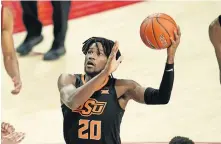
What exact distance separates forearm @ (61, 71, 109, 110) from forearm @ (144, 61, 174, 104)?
0.37 m

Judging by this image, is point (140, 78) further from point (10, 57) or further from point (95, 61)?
point (95, 61)

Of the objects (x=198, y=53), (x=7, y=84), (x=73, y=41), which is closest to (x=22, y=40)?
(x=73, y=41)

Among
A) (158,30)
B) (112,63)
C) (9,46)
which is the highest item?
(158,30)

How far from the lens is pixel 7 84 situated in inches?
301

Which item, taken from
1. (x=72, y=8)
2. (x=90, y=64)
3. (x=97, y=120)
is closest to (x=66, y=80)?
(x=90, y=64)

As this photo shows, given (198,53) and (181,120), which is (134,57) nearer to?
(198,53)

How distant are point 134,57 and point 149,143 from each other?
2.32 m

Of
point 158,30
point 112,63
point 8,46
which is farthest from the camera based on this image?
point 8,46

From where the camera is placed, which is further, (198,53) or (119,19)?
(119,19)

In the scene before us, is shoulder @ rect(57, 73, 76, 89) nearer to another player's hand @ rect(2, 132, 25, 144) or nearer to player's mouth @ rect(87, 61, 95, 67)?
player's mouth @ rect(87, 61, 95, 67)

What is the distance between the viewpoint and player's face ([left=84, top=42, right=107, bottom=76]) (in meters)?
4.65

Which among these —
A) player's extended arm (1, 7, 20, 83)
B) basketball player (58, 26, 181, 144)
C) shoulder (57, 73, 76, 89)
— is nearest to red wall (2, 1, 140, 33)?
player's extended arm (1, 7, 20, 83)

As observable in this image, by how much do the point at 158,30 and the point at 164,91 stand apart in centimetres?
47

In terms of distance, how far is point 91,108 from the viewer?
15.3 ft
